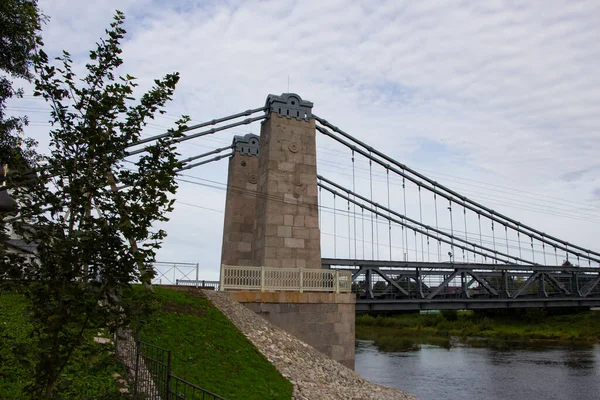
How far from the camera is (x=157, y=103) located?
430 centimetres

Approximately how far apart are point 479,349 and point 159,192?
3734cm

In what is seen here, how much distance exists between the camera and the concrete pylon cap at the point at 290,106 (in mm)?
19266

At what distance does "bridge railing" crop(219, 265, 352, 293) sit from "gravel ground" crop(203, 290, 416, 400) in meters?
0.82

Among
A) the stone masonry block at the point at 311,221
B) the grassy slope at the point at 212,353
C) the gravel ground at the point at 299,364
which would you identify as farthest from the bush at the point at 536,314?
the grassy slope at the point at 212,353

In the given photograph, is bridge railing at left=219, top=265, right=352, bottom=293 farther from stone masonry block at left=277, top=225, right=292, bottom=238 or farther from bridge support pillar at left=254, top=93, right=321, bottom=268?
stone masonry block at left=277, top=225, right=292, bottom=238

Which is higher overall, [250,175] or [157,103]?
[250,175]

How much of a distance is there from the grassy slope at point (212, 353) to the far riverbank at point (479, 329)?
2615 cm

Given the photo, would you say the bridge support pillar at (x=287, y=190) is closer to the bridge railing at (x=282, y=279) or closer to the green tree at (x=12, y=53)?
the bridge railing at (x=282, y=279)

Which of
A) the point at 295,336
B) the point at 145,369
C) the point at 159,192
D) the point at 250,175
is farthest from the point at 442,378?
the point at 159,192

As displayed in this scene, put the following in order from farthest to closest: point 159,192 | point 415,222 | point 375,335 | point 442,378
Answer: point 375,335, point 415,222, point 442,378, point 159,192

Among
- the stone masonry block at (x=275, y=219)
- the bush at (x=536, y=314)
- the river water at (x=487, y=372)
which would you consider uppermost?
the stone masonry block at (x=275, y=219)

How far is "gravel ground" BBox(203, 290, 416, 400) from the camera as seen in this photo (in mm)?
11148

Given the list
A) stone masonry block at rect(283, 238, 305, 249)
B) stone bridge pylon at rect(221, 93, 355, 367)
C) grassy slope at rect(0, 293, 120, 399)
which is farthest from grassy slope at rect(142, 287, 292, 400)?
stone masonry block at rect(283, 238, 305, 249)

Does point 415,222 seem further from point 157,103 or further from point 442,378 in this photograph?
point 157,103
